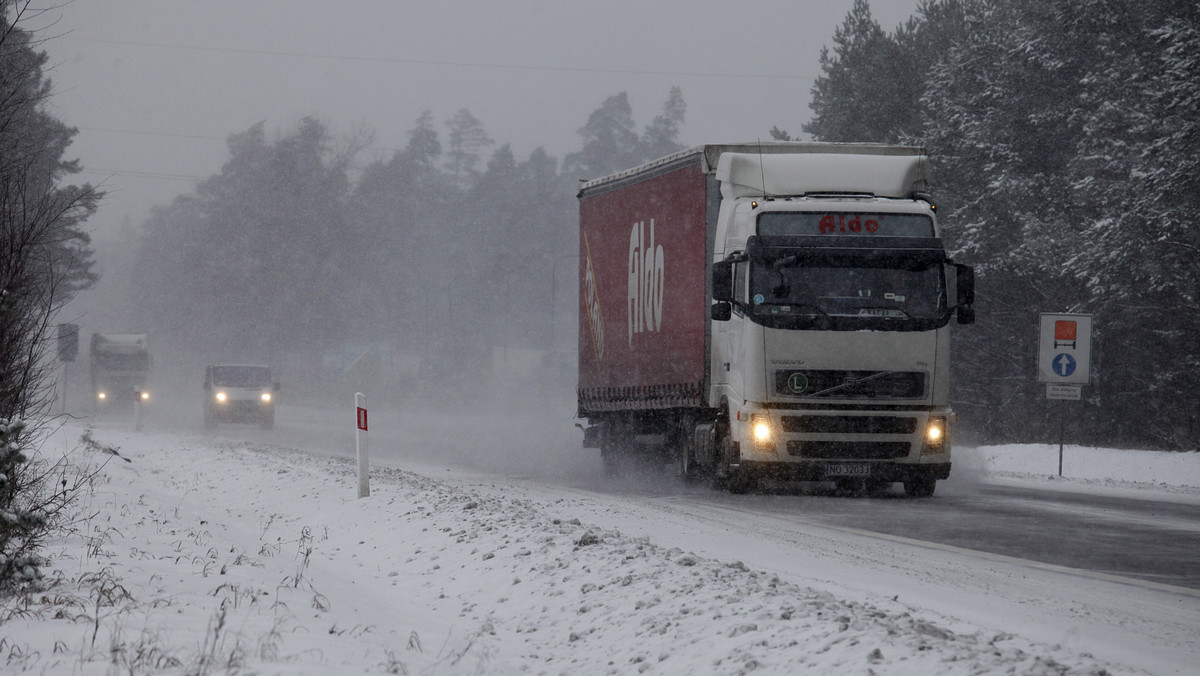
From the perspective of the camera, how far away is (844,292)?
14.5 m

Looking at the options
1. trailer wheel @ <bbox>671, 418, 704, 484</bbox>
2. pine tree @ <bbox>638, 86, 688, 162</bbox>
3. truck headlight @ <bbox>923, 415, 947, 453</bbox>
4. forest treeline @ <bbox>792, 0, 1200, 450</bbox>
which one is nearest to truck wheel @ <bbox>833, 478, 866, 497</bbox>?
truck headlight @ <bbox>923, 415, 947, 453</bbox>

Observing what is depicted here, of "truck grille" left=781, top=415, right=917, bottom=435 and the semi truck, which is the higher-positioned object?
the semi truck

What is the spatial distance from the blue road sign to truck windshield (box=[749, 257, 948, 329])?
10023mm

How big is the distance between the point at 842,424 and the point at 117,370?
47.7m

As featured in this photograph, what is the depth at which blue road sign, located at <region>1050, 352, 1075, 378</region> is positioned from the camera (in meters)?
23.5

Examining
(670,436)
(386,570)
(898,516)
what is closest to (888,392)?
(898,516)

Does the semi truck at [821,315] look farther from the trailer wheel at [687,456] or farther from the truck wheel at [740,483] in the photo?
the trailer wheel at [687,456]

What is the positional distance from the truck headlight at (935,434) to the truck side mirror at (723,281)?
278 centimetres

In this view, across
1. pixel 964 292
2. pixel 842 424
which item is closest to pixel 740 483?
pixel 842 424

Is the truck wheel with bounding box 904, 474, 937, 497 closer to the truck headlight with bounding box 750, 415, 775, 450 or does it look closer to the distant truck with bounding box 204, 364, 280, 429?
the truck headlight with bounding box 750, 415, 775, 450

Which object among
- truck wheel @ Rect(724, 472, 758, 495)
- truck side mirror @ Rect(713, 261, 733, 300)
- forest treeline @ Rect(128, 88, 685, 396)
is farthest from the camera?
forest treeline @ Rect(128, 88, 685, 396)

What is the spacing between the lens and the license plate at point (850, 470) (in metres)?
14.7

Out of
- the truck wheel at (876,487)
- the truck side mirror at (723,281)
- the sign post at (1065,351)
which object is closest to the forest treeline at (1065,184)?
the sign post at (1065,351)

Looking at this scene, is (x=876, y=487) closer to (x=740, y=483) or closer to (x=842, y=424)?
(x=740, y=483)
